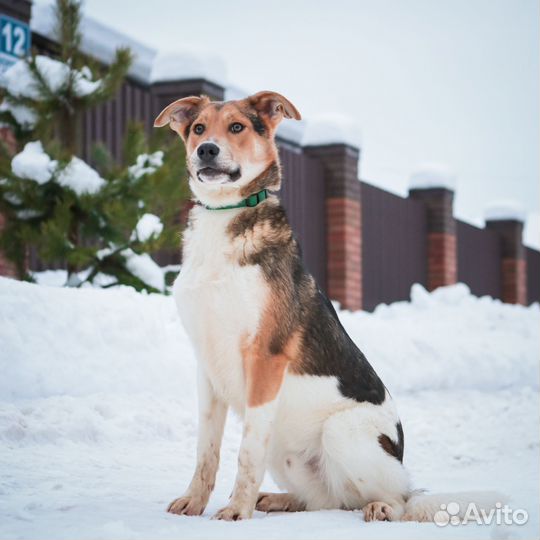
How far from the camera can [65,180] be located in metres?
7.80

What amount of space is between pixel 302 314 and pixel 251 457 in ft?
2.08

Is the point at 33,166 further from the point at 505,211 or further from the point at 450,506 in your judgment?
the point at 505,211

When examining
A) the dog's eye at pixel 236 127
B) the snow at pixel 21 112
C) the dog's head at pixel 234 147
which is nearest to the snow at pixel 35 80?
the snow at pixel 21 112

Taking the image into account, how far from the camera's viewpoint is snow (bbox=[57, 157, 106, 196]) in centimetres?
780

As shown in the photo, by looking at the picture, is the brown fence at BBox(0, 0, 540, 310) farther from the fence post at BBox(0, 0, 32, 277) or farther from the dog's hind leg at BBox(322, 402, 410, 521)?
the dog's hind leg at BBox(322, 402, 410, 521)

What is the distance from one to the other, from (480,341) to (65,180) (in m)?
5.15

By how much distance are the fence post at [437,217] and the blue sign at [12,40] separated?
9.43 metres

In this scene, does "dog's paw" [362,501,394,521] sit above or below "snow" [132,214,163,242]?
below

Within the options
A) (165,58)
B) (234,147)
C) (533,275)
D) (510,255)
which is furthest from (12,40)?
(533,275)

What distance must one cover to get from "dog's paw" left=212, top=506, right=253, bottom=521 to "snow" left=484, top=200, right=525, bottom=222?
18273 mm

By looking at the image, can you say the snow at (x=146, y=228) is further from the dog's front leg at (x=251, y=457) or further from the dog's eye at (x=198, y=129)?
the dog's front leg at (x=251, y=457)

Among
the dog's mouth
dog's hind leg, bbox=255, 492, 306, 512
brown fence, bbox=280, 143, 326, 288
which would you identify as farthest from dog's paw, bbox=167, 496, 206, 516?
brown fence, bbox=280, 143, 326, 288

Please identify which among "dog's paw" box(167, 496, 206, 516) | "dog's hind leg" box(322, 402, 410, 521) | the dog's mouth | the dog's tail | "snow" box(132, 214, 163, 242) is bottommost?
"dog's paw" box(167, 496, 206, 516)

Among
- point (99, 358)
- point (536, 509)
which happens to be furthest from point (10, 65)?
point (536, 509)
